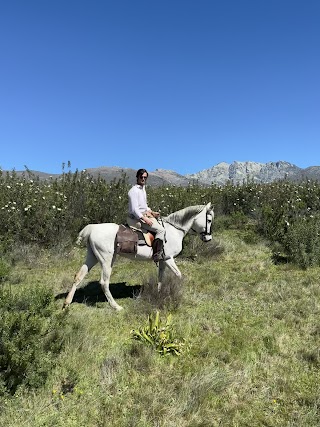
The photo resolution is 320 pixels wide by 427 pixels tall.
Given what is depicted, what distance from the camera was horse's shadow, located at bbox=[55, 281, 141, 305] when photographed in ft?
24.9

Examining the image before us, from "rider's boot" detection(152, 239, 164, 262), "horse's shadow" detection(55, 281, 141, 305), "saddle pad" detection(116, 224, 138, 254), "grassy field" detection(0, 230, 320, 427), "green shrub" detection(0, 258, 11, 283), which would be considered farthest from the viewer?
"green shrub" detection(0, 258, 11, 283)

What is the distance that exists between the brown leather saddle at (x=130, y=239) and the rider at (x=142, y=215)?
0.14 metres

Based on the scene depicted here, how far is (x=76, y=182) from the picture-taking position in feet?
43.9

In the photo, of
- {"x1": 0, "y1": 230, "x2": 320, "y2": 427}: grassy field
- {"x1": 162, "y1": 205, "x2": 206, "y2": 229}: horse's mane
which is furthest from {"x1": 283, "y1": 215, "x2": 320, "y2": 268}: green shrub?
{"x1": 162, "y1": 205, "x2": 206, "y2": 229}: horse's mane

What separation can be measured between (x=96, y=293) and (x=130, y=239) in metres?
1.96

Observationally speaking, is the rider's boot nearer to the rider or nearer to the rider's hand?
the rider

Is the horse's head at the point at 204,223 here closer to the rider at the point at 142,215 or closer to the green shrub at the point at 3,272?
the rider at the point at 142,215

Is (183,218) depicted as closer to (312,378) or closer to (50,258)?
(312,378)

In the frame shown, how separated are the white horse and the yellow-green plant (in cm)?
168

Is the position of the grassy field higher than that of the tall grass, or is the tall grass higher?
the tall grass

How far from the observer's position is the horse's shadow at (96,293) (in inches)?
299

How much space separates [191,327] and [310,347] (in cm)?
193

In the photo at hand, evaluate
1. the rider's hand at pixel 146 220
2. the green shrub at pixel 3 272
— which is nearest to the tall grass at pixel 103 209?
the green shrub at pixel 3 272

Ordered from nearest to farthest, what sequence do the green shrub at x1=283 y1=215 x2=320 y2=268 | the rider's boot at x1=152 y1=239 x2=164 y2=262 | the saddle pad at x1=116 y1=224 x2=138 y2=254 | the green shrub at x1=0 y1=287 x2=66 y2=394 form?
the green shrub at x1=0 y1=287 x2=66 y2=394 < the saddle pad at x1=116 y1=224 x2=138 y2=254 < the rider's boot at x1=152 y1=239 x2=164 y2=262 < the green shrub at x1=283 y1=215 x2=320 y2=268
